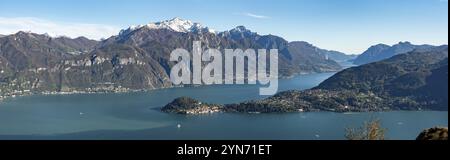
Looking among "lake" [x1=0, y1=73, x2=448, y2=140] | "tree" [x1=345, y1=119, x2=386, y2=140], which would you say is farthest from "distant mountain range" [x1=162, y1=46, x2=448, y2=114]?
"tree" [x1=345, y1=119, x2=386, y2=140]

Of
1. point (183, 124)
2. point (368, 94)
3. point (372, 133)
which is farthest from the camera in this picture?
point (368, 94)

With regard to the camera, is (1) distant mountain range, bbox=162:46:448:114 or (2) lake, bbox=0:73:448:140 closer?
(2) lake, bbox=0:73:448:140

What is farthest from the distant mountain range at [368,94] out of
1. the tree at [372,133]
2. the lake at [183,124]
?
the tree at [372,133]

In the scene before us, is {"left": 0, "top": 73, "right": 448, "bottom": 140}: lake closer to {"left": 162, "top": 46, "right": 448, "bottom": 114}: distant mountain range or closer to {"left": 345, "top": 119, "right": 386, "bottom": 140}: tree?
{"left": 162, "top": 46, "right": 448, "bottom": 114}: distant mountain range

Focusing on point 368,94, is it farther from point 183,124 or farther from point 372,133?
point 372,133

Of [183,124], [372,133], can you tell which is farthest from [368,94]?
[372,133]
